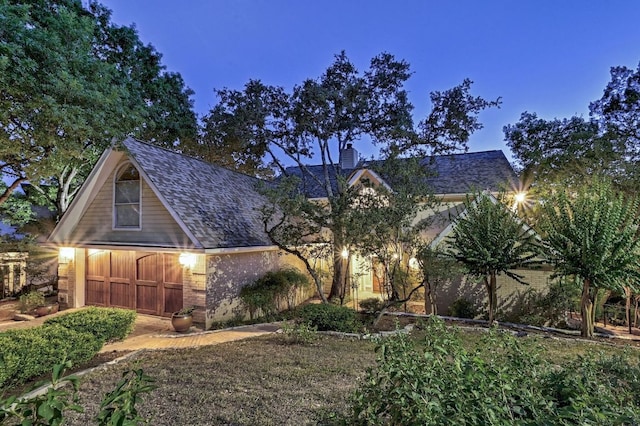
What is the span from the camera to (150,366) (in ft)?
20.6

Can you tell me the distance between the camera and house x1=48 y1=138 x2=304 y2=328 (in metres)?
10.1

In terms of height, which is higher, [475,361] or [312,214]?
[312,214]

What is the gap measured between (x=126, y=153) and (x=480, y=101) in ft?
43.5

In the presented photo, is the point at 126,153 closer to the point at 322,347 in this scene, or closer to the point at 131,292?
the point at 131,292

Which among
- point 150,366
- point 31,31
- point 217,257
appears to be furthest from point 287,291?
point 31,31

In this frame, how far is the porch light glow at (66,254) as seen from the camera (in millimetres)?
12102

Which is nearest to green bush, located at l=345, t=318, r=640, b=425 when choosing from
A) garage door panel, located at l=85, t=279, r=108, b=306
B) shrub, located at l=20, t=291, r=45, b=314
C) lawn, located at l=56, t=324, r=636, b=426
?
lawn, located at l=56, t=324, r=636, b=426

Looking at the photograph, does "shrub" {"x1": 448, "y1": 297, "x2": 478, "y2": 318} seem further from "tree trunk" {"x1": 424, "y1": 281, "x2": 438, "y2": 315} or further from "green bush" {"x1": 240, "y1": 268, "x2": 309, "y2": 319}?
"green bush" {"x1": 240, "y1": 268, "x2": 309, "y2": 319}

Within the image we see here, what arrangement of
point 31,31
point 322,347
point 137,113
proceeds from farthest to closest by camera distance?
1. point 137,113
2. point 31,31
3. point 322,347

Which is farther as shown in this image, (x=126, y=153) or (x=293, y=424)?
(x=126, y=153)

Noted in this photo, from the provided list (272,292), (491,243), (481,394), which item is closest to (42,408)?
(481,394)

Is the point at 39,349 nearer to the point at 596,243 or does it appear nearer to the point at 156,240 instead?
the point at 156,240

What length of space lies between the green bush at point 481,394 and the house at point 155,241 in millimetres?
8013

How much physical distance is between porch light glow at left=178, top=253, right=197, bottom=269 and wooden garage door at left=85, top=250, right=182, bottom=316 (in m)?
0.93
